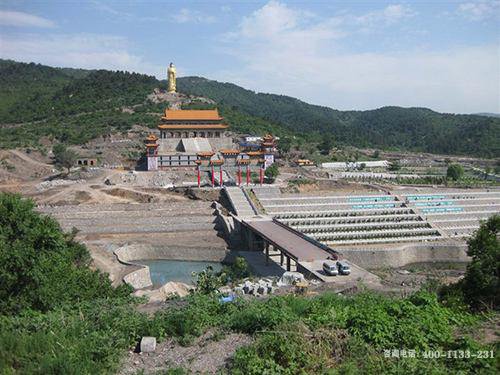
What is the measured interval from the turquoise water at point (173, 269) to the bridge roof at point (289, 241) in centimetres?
388

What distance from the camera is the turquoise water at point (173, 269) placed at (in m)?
27.5

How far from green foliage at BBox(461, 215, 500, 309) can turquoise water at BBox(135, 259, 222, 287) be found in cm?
1666

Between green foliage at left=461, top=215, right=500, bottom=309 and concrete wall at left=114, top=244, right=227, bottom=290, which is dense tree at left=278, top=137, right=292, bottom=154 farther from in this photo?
green foliage at left=461, top=215, right=500, bottom=309

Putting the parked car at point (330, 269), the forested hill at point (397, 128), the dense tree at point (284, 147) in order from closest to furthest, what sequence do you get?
the parked car at point (330, 269) < the dense tree at point (284, 147) < the forested hill at point (397, 128)

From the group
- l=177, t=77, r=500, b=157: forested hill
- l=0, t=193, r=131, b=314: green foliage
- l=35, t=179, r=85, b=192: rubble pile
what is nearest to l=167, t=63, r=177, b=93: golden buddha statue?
l=177, t=77, r=500, b=157: forested hill

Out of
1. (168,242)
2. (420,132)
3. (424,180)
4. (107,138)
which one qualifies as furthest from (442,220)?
(420,132)

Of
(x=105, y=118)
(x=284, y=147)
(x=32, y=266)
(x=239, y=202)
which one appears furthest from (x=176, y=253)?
(x=105, y=118)

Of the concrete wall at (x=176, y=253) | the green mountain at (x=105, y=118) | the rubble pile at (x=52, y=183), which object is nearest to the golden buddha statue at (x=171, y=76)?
the green mountain at (x=105, y=118)

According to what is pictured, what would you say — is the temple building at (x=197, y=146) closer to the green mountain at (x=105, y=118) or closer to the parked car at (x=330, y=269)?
the green mountain at (x=105, y=118)

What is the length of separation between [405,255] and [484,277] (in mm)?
17940

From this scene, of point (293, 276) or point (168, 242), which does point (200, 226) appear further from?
point (293, 276)

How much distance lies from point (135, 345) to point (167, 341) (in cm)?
60

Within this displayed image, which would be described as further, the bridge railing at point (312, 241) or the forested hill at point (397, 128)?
the forested hill at point (397, 128)

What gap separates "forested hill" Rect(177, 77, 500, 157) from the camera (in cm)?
9869
